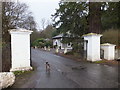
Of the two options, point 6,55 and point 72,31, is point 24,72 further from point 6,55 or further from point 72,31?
point 72,31

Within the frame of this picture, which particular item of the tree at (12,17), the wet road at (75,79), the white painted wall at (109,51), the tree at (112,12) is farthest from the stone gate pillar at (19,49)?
the tree at (112,12)

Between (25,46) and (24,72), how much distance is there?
170 centimetres

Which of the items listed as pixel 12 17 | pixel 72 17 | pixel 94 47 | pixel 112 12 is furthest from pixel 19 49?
pixel 112 12

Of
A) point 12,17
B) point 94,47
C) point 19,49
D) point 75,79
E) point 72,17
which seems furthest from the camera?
point 72,17

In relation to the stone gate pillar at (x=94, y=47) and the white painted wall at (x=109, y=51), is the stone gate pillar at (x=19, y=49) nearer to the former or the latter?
the stone gate pillar at (x=94, y=47)

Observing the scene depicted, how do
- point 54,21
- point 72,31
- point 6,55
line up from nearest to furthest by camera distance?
point 6,55
point 72,31
point 54,21

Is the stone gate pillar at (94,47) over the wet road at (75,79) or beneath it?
over

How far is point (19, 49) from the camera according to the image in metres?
8.88

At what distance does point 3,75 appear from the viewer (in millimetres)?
5504

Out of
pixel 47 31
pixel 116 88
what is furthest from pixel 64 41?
pixel 47 31

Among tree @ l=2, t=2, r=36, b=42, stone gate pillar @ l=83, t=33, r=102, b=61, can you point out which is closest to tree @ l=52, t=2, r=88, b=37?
stone gate pillar @ l=83, t=33, r=102, b=61

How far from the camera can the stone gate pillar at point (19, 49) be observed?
8742mm

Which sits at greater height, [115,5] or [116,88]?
[115,5]

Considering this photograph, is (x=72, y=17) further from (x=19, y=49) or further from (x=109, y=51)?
(x=19, y=49)
